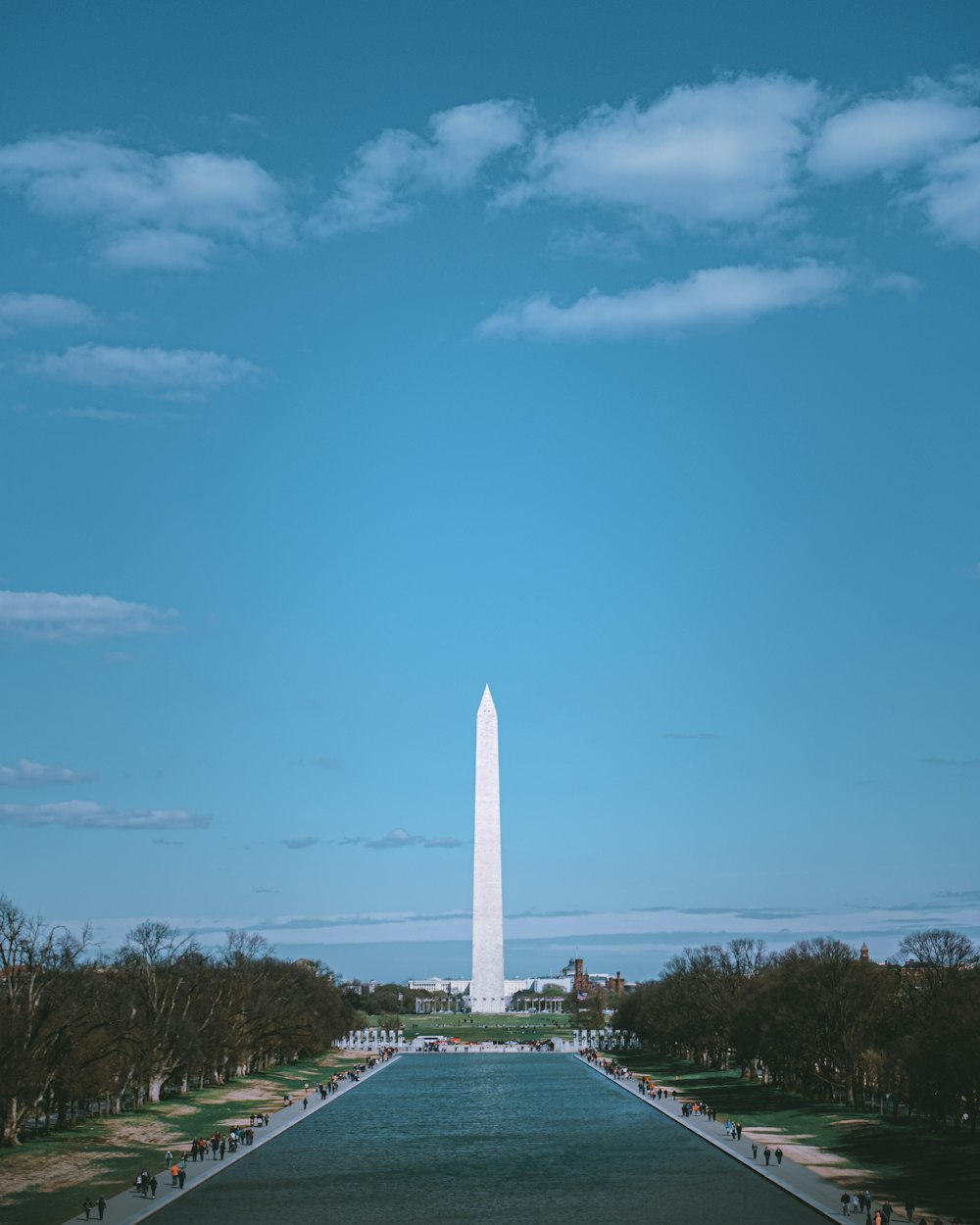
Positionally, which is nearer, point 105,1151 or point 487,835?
point 105,1151

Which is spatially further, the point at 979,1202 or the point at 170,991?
the point at 170,991

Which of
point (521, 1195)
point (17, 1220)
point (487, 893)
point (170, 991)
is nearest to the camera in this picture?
point (17, 1220)

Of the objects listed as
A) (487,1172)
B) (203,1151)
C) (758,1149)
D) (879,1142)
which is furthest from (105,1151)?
(879,1142)

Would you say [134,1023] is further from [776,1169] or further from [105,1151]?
[776,1169]

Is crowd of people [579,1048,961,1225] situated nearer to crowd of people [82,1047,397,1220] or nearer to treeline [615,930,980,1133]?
treeline [615,930,980,1133]

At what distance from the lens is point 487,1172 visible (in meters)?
56.5

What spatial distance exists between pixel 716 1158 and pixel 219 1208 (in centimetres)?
2265

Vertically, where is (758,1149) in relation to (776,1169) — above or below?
above

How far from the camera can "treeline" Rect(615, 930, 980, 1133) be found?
2564 inches

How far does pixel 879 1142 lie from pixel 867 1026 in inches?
804

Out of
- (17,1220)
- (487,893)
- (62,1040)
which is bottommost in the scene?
(17,1220)

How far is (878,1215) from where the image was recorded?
138 ft

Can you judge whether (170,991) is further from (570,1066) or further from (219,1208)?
(219,1208)

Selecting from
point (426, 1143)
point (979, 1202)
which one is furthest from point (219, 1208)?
point (979, 1202)
